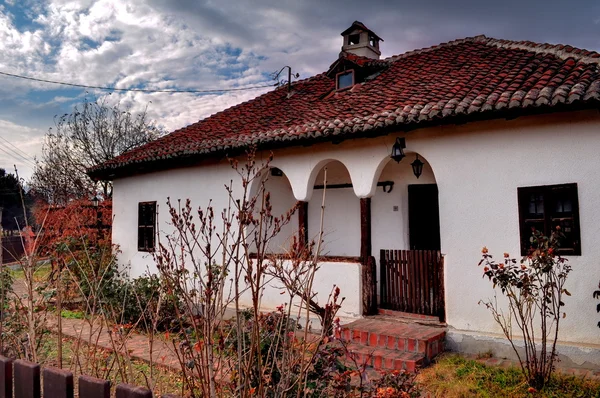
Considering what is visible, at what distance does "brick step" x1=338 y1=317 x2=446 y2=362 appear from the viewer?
555 cm

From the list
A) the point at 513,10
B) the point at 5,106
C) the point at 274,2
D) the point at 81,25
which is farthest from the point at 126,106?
the point at 513,10

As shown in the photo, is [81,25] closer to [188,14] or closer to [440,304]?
[188,14]

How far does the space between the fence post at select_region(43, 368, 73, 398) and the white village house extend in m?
2.89

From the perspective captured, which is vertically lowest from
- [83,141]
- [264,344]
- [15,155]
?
[264,344]

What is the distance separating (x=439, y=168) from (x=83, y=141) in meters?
18.7

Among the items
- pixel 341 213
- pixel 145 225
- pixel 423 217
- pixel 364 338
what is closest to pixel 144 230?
pixel 145 225

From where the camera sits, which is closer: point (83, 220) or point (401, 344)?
point (401, 344)

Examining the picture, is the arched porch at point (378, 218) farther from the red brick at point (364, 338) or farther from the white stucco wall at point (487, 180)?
the red brick at point (364, 338)

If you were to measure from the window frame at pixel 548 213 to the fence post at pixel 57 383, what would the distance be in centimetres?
541

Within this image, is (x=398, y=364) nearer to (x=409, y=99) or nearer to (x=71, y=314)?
(x=409, y=99)

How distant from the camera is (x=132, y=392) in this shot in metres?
1.48

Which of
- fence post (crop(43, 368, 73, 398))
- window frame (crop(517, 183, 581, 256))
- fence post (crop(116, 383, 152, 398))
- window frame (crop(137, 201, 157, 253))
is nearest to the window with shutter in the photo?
window frame (crop(137, 201, 157, 253))

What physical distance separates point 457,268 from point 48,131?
820 inches

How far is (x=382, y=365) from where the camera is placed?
17.9 feet
